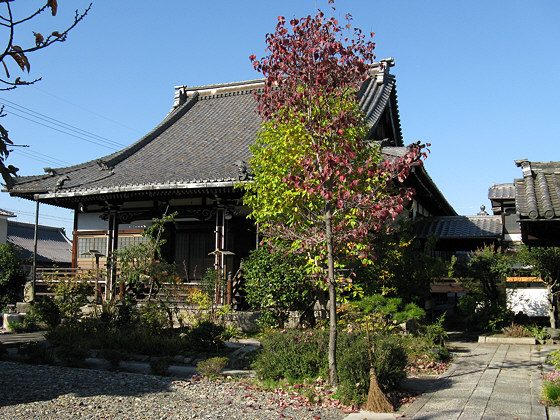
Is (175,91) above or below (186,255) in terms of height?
above

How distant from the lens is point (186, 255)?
17.1 meters

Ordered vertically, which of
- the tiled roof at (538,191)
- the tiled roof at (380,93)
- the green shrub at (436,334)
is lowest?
the green shrub at (436,334)

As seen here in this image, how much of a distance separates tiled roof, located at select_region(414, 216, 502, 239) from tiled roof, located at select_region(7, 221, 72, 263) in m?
28.9

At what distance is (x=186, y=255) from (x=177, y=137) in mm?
5166

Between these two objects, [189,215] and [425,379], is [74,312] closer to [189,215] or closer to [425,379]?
[189,215]

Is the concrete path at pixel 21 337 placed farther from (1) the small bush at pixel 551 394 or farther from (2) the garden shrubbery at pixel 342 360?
(1) the small bush at pixel 551 394

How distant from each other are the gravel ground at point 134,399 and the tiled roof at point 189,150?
256 inches

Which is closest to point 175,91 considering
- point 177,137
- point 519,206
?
point 177,137

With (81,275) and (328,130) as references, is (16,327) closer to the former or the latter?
(81,275)

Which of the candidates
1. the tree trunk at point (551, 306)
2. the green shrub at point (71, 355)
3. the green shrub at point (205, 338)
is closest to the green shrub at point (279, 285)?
the green shrub at point (205, 338)

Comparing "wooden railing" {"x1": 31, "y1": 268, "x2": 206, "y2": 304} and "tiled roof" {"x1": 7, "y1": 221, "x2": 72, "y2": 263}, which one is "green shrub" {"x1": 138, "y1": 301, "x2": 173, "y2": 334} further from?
"tiled roof" {"x1": 7, "y1": 221, "x2": 72, "y2": 263}

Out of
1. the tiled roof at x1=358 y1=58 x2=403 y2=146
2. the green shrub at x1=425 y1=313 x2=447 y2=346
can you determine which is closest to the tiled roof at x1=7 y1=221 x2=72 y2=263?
the tiled roof at x1=358 y1=58 x2=403 y2=146

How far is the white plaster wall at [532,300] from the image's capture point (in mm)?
14656

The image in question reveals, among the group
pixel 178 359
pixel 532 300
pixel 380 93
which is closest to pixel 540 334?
pixel 532 300
